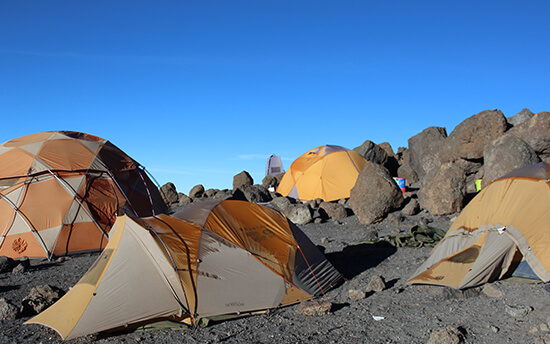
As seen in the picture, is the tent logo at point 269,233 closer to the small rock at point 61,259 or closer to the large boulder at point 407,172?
the small rock at point 61,259

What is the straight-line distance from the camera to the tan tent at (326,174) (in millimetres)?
22438

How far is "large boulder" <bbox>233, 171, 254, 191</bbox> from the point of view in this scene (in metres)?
29.1

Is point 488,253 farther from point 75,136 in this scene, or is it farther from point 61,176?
point 75,136

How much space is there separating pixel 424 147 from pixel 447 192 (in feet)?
36.6

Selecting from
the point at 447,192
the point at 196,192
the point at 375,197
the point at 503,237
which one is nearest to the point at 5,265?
the point at 503,237

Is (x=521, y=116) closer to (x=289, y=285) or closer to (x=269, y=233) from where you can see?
(x=269, y=233)

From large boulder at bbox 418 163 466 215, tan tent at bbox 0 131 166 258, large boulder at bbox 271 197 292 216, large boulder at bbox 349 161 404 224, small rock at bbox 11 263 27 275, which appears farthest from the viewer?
large boulder at bbox 271 197 292 216

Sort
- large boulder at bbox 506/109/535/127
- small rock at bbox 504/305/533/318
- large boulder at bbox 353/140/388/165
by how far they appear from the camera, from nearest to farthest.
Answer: small rock at bbox 504/305/533/318 → large boulder at bbox 506/109/535/127 → large boulder at bbox 353/140/388/165

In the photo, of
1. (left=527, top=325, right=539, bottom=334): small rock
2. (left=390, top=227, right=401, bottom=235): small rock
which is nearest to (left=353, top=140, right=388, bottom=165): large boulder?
(left=390, top=227, right=401, bottom=235): small rock

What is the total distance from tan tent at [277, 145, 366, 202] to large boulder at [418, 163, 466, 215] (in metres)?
6.68

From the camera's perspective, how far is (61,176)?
1366cm

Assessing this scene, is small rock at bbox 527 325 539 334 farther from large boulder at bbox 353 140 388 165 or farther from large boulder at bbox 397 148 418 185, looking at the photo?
large boulder at bbox 353 140 388 165

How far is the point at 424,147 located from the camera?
25.9 m

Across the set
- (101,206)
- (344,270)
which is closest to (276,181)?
(101,206)
